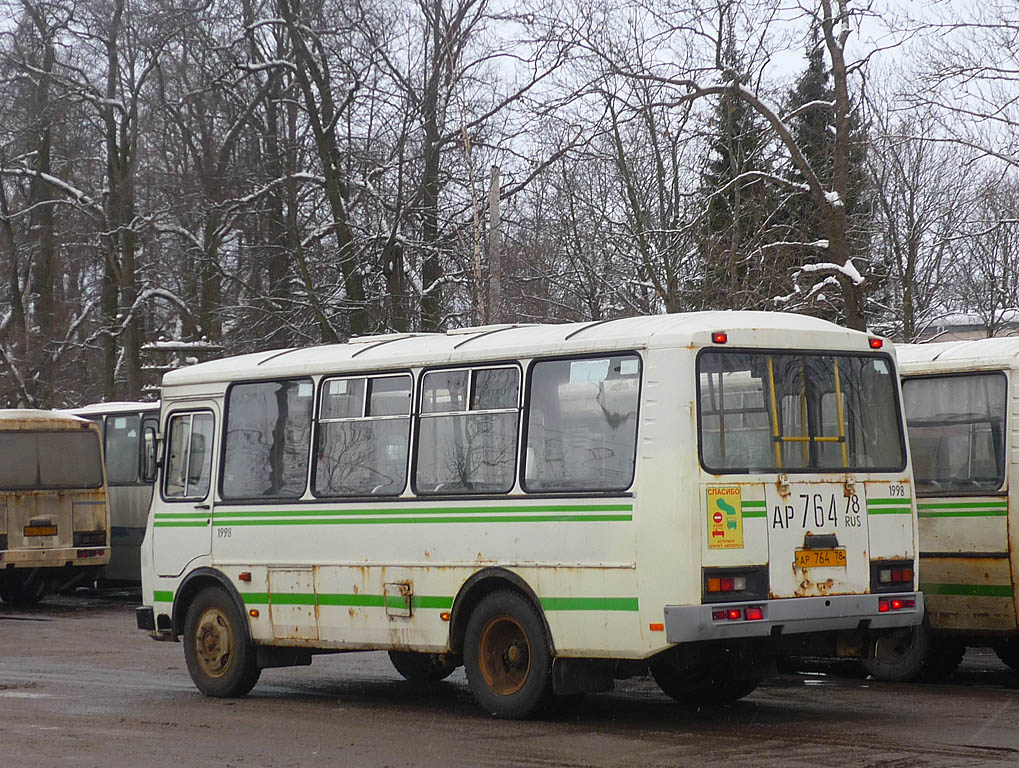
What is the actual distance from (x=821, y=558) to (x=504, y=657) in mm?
2263

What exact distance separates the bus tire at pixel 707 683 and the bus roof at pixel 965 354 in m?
3.32

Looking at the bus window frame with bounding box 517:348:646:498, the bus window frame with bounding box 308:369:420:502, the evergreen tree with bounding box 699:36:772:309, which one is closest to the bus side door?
the bus window frame with bounding box 308:369:420:502

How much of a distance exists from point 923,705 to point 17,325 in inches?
1261

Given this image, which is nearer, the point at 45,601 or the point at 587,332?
the point at 587,332

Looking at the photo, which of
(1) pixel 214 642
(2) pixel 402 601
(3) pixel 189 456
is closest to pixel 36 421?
(3) pixel 189 456

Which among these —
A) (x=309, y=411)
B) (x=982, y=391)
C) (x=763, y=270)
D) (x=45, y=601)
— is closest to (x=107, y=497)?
(x=45, y=601)

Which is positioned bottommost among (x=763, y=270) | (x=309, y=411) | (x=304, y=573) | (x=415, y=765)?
(x=415, y=765)

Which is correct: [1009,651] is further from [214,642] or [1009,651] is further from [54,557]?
[54,557]

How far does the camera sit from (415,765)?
9273 millimetres

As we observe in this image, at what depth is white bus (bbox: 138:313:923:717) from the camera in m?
10.0

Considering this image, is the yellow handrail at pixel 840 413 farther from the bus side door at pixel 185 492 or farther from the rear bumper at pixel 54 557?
the rear bumper at pixel 54 557

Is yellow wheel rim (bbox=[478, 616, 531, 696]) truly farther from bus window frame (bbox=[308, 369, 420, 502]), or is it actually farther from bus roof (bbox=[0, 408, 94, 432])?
bus roof (bbox=[0, 408, 94, 432])

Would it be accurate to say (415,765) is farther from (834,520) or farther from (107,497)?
(107,497)

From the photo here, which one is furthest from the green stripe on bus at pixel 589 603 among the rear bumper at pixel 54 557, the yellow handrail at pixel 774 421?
the rear bumper at pixel 54 557
